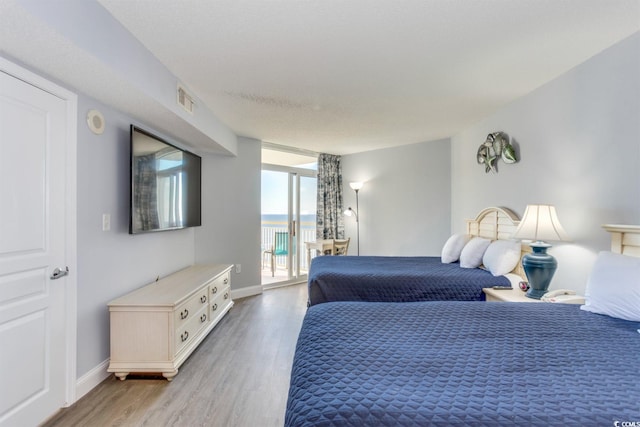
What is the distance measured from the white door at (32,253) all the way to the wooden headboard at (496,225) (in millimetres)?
3656

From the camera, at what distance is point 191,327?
2727 mm

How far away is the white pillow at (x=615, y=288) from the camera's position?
1.57 meters

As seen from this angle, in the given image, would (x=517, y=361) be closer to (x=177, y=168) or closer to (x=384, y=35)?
(x=384, y=35)

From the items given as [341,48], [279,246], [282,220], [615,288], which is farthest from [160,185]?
[615,288]

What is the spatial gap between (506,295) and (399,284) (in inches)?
32.5

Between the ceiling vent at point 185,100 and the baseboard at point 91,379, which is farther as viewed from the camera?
the ceiling vent at point 185,100

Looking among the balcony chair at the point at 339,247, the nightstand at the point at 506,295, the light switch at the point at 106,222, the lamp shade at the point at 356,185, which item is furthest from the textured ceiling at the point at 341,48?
the balcony chair at the point at 339,247

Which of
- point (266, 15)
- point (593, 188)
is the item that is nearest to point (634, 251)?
point (593, 188)

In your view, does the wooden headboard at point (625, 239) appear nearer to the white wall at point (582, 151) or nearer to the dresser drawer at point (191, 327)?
the white wall at point (582, 151)

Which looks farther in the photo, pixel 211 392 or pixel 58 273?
pixel 211 392

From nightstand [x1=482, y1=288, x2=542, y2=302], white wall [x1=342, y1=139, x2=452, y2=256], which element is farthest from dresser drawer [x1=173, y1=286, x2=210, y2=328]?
white wall [x1=342, y1=139, x2=452, y2=256]

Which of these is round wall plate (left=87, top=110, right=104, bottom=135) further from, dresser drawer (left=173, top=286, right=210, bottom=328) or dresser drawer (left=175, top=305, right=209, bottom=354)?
dresser drawer (left=175, top=305, right=209, bottom=354)

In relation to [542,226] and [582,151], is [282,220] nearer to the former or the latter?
[542,226]

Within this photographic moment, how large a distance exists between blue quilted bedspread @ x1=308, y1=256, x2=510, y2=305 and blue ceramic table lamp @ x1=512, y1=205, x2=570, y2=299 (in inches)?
15.2
